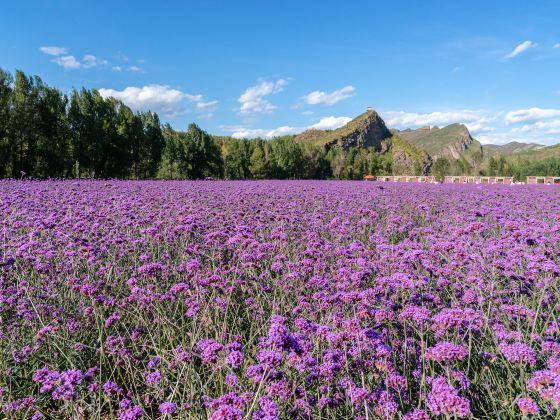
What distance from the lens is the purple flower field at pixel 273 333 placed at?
6.70 feet

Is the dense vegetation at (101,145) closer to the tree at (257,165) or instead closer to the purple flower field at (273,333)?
the tree at (257,165)

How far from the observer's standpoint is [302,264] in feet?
13.5

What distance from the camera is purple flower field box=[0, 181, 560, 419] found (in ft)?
6.70

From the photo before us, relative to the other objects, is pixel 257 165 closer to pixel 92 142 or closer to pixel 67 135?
pixel 92 142

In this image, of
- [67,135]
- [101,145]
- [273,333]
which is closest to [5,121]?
[67,135]

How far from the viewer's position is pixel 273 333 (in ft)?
6.22

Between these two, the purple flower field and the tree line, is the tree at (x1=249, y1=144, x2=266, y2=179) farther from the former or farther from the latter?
the purple flower field

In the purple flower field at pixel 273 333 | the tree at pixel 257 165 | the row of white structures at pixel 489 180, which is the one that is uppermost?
the tree at pixel 257 165

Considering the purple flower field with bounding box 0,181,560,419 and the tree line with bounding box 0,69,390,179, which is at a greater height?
the tree line with bounding box 0,69,390,179

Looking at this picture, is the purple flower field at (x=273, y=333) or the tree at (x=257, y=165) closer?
the purple flower field at (x=273, y=333)

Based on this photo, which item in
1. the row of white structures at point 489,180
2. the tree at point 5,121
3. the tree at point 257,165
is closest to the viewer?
the tree at point 5,121

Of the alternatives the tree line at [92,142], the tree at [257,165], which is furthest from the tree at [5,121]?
the tree at [257,165]

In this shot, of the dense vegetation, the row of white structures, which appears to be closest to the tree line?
the dense vegetation

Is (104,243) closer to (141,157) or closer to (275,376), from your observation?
(275,376)
